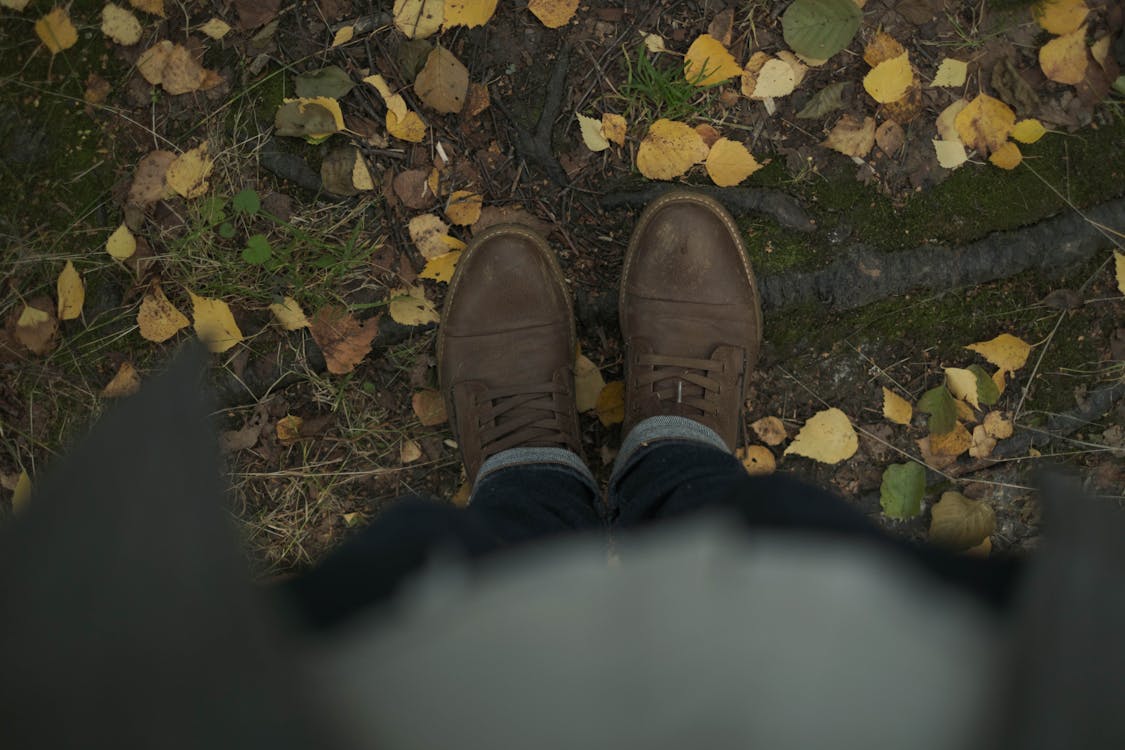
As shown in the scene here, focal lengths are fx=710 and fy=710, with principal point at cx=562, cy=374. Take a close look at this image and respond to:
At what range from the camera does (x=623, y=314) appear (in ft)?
5.32

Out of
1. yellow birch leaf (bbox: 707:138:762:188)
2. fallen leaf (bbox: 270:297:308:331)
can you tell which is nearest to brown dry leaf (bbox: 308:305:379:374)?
fallen leaf (bbox: 270:297:308:331)

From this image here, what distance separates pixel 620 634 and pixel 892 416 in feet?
3.87

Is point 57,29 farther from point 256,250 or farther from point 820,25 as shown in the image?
point 820,25

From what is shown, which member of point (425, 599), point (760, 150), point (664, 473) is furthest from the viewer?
point (760, 150)

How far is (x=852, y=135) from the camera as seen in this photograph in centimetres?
155

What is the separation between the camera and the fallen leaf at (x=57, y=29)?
1543mm

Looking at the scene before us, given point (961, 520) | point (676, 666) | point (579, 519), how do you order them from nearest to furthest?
point (676, 666), point (579, 519), point (961, 520)

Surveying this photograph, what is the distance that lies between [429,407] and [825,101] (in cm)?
112

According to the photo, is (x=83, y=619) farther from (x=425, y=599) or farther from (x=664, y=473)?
(x=664, y=473)

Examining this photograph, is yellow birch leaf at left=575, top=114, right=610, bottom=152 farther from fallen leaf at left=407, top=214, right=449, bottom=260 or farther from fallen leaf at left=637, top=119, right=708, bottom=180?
fallen leaf at left=407, top=214, right=449, bottom=260

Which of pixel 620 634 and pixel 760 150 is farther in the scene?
pixel 760 150

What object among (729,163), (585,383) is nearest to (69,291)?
(585,383)

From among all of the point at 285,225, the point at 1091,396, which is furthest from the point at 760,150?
the point at 285,225

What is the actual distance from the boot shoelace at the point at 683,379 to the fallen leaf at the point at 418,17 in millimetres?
854
